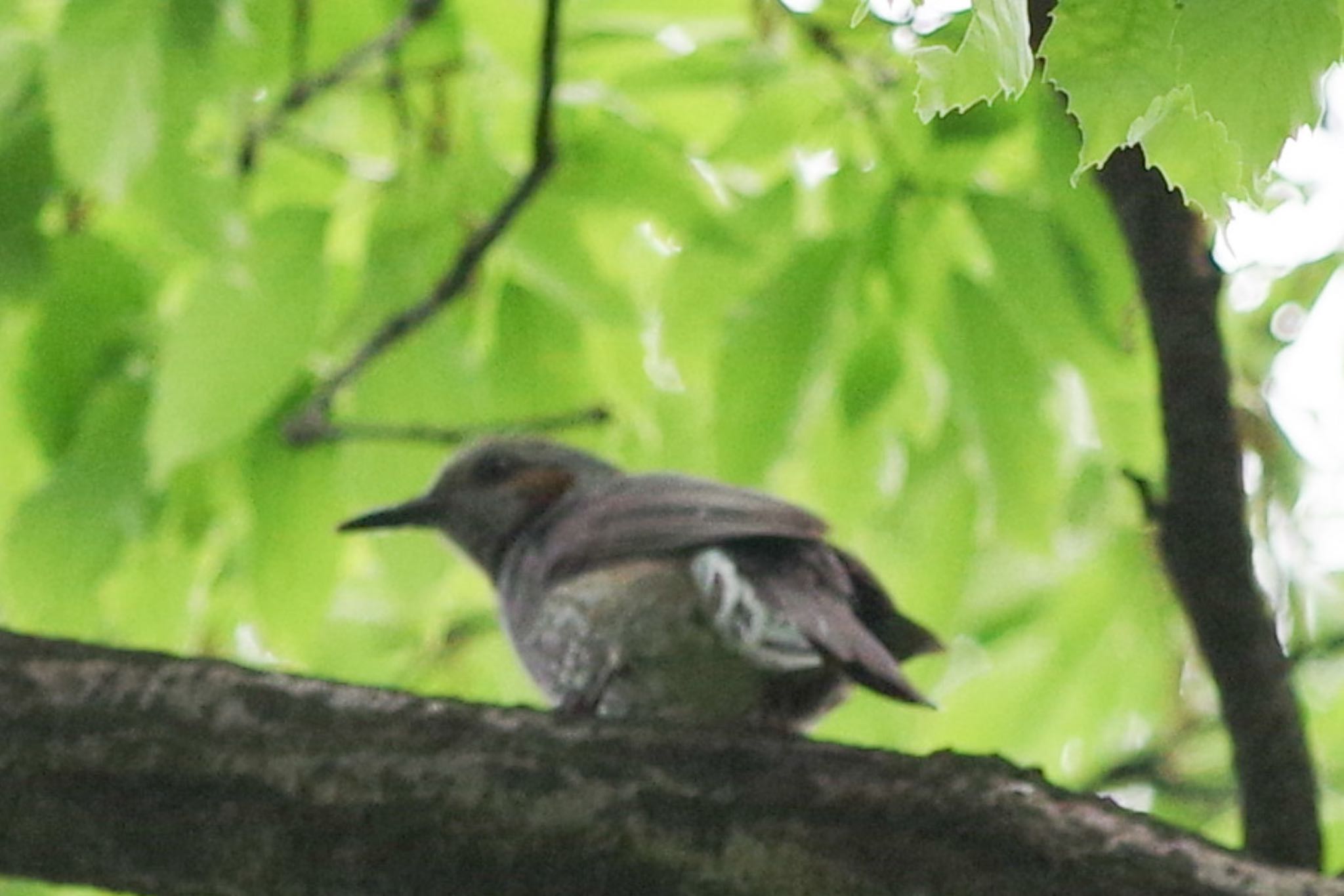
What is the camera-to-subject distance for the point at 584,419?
3580 mm

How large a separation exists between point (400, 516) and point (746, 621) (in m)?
0.99

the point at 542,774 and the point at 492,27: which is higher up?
the point at 492,27

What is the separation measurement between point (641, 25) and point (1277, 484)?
5.44ft

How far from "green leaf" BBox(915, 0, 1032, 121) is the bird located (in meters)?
1.52

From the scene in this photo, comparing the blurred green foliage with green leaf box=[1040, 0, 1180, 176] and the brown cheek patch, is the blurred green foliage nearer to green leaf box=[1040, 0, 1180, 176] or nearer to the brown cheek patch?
the brown cheek patch

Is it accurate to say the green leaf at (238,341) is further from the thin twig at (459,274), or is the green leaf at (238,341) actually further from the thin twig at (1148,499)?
the thin twig at (1148,499)

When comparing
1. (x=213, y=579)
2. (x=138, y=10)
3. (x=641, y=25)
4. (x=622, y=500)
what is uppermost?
(x=641, y=25)

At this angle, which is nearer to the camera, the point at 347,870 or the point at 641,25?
the point at 347,870

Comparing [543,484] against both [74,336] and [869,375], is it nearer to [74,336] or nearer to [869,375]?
[869,375]

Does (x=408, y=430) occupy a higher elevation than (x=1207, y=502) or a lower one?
lower

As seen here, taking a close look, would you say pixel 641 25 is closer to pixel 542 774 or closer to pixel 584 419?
pixel 584 419

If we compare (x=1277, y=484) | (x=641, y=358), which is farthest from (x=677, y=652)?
(x=1277, y=484)

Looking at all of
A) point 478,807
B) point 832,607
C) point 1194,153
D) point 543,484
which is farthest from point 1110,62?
point 543,484

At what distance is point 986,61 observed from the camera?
4.72 feet
